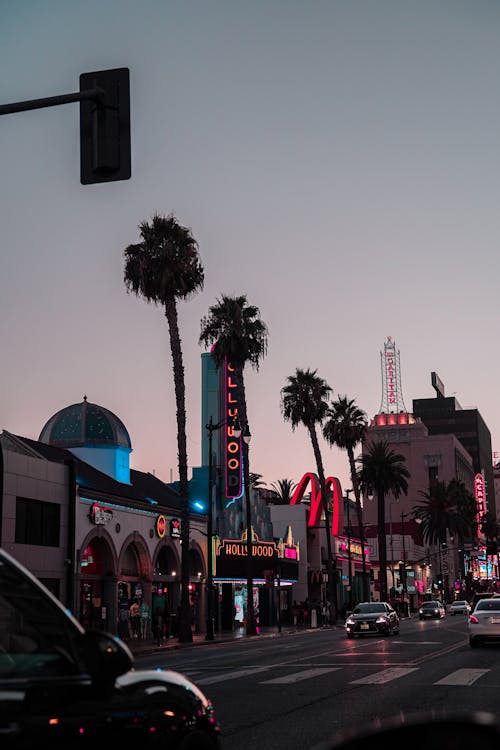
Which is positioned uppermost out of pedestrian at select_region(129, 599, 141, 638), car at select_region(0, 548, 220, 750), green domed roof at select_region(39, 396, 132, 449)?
green domed roof at select_region(39, 396, 132, 449)

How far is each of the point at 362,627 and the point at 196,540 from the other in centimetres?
1880

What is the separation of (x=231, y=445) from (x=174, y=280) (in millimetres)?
19332

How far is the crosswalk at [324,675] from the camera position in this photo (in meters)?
17.4

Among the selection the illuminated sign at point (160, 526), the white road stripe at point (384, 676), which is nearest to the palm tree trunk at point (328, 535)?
the illuminated sign at point (160, 526)

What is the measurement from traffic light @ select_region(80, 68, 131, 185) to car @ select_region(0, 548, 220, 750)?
22.6ft

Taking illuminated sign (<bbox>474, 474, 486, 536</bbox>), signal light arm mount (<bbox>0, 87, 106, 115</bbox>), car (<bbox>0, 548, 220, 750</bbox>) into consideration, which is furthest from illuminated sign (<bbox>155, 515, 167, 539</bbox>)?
illuminated sign (<bbox>474, 474, 486, 536</bbox>)

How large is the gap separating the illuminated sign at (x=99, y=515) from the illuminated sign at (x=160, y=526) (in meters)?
5.89

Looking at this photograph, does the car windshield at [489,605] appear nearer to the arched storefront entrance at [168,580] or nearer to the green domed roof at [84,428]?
the arched storefront entrance at [168,580]

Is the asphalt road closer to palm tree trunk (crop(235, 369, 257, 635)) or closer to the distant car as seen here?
palm tree trunk (crop(235, 369, 257, 635))

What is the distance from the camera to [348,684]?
17.2 meters

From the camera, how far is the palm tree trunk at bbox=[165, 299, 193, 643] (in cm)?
4128

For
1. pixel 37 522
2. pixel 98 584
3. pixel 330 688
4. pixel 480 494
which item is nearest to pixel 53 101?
pixel 330 688

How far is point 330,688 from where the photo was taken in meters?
16.6

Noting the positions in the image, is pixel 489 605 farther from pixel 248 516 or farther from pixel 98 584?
pixel 248 516
